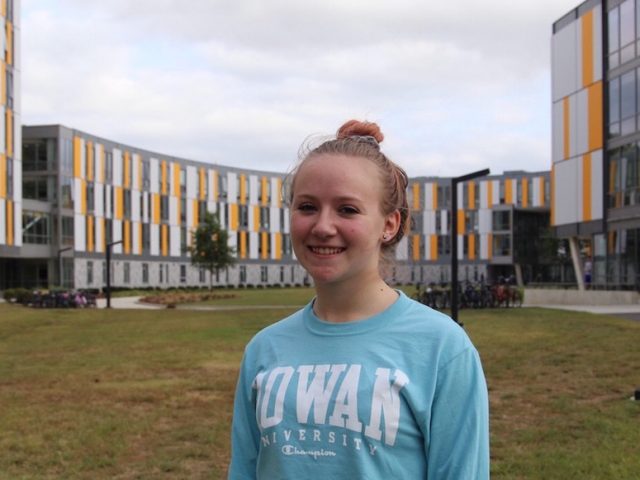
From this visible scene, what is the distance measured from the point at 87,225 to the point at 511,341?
51.8 meters

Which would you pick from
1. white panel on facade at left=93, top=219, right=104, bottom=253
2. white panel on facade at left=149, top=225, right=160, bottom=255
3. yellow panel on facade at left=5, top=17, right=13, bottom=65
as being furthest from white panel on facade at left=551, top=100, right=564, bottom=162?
white panel on facade at left=149, top=225, right=160, bottom=255

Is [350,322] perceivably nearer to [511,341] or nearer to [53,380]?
[53,380]

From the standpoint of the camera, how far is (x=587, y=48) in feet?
114

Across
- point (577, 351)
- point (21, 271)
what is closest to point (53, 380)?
point (577, 351)

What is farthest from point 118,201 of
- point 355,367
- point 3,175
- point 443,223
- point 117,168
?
point 355,367

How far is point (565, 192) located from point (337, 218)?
3671 centimetres

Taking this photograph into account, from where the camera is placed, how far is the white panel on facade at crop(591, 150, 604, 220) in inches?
1329

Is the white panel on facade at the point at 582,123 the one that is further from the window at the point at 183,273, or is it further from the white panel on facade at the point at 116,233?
the window at the point at 183,273

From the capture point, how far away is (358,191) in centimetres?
216

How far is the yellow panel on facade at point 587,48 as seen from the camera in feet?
113

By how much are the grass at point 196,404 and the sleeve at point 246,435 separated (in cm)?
394

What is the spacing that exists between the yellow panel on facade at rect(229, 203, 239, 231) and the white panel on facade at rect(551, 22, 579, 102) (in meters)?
50.9

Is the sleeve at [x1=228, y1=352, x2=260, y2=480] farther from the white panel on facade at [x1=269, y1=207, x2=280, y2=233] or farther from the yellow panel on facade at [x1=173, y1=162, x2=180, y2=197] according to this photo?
the white panel on facade at [x1=269, y1=207, x2=280, y2=233]

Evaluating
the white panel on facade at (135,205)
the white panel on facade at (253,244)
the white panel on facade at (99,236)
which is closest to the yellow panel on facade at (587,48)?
the white panel on facade at (99,236)
